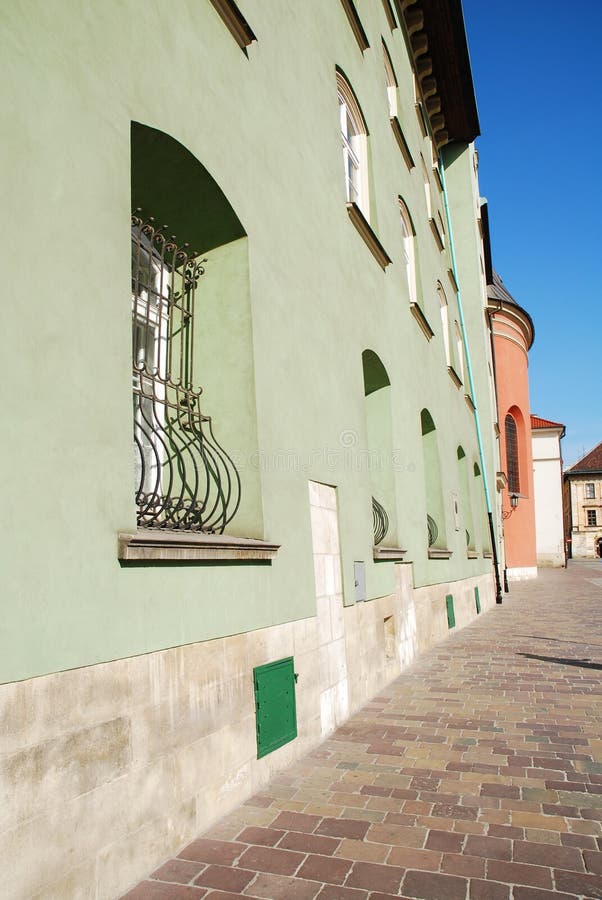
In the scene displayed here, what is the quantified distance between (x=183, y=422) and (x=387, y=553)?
388 centimetres

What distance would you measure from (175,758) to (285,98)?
17.6 ft

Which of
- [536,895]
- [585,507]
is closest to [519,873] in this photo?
[536,895]

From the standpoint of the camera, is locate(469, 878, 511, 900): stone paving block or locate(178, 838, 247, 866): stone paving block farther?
locate(178, 838, 247, 866): stone paving block

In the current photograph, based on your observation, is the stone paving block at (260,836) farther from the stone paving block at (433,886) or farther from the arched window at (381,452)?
the arched window at (381,452)

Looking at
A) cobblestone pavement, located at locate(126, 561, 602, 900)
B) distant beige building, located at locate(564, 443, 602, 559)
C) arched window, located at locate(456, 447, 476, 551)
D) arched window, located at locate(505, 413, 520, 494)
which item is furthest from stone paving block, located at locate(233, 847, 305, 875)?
distant beige building, located at locate(564, 443, 602, 559)

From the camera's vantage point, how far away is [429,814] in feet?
12.6

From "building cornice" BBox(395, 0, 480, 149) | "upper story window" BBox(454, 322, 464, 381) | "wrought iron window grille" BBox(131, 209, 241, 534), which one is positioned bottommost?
"wrought iron window grille" BBox(131, 209, 241, 534)

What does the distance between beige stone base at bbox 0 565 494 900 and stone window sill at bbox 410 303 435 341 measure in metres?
7.31

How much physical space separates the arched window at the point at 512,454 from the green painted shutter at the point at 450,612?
77.4 feet

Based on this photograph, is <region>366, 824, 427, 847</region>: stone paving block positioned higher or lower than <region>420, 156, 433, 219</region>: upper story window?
lower

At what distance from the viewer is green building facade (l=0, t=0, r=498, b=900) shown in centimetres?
279

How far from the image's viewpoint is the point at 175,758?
136 inches

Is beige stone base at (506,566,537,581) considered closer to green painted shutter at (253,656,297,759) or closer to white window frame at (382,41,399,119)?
white window frame at (382,41,399,119)

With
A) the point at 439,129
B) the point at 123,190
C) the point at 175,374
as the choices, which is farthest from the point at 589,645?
the point at 439,129
